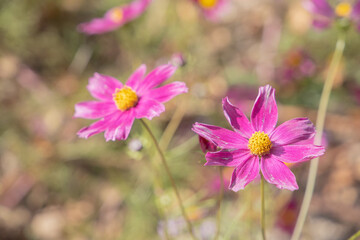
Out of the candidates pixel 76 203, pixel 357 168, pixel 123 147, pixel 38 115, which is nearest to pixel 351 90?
pixel 357 168

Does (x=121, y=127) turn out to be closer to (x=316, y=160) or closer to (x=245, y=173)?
(x=245, y=173)

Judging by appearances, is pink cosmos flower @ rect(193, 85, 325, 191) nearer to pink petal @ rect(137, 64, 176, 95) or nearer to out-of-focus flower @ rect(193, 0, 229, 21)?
pink petal @ rect(137, 64, 176, 95)

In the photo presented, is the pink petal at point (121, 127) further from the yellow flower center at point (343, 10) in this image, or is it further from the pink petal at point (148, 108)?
the yellow flower center at point (343, 10)

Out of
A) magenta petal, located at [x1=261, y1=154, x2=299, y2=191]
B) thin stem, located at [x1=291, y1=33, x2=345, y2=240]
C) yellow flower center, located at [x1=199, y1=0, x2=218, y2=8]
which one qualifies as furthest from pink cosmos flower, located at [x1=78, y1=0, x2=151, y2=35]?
magenta petal, located at [x1=261, y1=154, x2=299, y2=191]

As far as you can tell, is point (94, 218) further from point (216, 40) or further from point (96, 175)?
point (216, 40)

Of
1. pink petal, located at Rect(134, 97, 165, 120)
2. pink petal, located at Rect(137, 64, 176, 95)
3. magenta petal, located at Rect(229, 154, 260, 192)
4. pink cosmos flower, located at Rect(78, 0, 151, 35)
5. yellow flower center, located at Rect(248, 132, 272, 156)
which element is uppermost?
pink cosmos flower, located at Rect(78, 0, 151, 35)

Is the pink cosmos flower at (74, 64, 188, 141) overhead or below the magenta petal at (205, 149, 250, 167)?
overhead

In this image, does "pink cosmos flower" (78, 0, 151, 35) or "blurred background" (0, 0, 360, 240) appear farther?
"blurred background" (0, 0, 360, 240)

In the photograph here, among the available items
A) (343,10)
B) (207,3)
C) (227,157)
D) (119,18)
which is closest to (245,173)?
(227,157)
